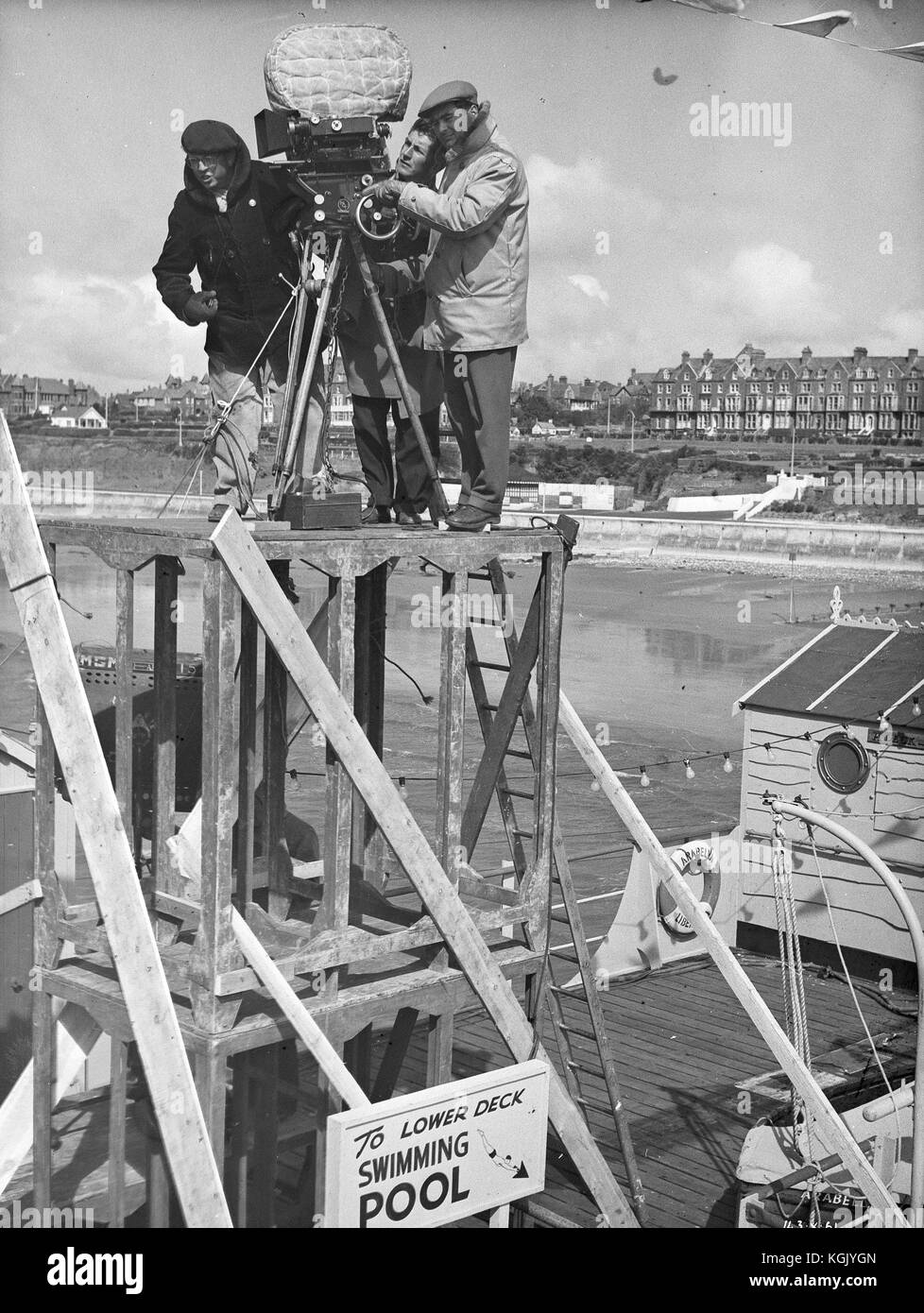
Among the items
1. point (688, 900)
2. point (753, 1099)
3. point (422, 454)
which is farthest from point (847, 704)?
point (422, 454)

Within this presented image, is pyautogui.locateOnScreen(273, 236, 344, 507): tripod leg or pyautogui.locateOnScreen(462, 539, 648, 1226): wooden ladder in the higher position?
pyautogui.locateOnScreen(273, 236, 344, 507): tripod leg

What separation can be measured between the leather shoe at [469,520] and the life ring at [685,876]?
9.55 meters

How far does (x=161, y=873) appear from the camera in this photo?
27.7 feet

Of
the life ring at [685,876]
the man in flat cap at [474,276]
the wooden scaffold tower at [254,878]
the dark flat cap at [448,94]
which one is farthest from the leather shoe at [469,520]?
the life ring at [685,876]

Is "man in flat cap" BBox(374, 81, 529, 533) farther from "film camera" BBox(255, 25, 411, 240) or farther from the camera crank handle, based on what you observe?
"film camera" BBox(255, 25, 411, 240)

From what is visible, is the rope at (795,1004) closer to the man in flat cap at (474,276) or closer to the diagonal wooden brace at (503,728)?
the diagonal wooden brace at (503,728)

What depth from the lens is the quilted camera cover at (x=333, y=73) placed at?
8602 mm

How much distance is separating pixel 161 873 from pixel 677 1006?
26.4 ft

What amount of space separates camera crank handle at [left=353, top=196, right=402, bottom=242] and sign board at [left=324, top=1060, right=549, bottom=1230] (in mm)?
4660

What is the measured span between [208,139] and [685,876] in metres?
12.8

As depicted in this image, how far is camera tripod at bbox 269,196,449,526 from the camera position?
28.5ft

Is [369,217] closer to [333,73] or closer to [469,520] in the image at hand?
[333,73]

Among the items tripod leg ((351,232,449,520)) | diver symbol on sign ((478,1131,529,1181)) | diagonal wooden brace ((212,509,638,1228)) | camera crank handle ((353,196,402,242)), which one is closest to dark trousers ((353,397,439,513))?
tripod leg ((351,232,449,520))

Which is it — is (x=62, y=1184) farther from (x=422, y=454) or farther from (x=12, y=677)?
(x=12, y=677)
